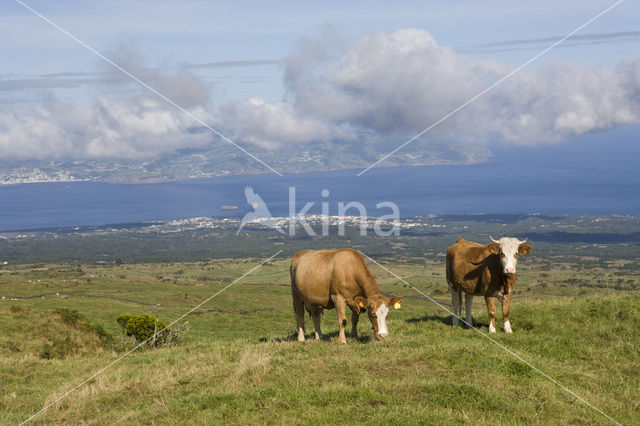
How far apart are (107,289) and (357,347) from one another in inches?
3185

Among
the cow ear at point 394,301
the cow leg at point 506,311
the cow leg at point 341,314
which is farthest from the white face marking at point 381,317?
the cow leg at point 506,311

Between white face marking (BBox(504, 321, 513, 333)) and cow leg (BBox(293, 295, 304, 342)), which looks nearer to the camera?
white face marking (BBox(504, 321, 513, 333))

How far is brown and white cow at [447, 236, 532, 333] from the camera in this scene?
14.4 m

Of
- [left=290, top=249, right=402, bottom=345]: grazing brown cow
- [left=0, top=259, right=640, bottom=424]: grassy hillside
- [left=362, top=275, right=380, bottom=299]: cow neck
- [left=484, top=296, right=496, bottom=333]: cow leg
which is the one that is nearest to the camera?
[left=0, top=259, right=640, bottom=424]: grassy hillside

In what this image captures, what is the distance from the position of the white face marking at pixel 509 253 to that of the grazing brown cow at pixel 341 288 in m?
2.95

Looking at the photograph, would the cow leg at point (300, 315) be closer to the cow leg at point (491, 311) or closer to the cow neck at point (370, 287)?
the cow neck at point (370, 287)

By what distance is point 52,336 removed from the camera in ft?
84.2

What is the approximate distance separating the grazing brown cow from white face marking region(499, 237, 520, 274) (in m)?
2.95

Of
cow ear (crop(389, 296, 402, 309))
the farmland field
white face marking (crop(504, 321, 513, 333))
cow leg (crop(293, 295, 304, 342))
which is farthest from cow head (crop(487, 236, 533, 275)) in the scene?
cow leg (crop(293, 295, 304, 342))

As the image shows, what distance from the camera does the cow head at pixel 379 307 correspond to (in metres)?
13.8

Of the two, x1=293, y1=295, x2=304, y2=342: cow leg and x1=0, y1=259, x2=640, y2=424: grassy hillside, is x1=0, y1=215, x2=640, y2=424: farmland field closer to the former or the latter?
x1=0, y1=259, x2=640, y2=424: grassy hillside

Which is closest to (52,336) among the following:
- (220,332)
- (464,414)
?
(464,414)

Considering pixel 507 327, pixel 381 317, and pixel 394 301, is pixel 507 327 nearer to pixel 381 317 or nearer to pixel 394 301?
pixel 394 301

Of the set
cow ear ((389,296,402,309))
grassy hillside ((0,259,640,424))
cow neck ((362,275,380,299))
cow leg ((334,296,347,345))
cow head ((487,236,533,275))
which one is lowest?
grassy hillside ((0,259,640,424))
